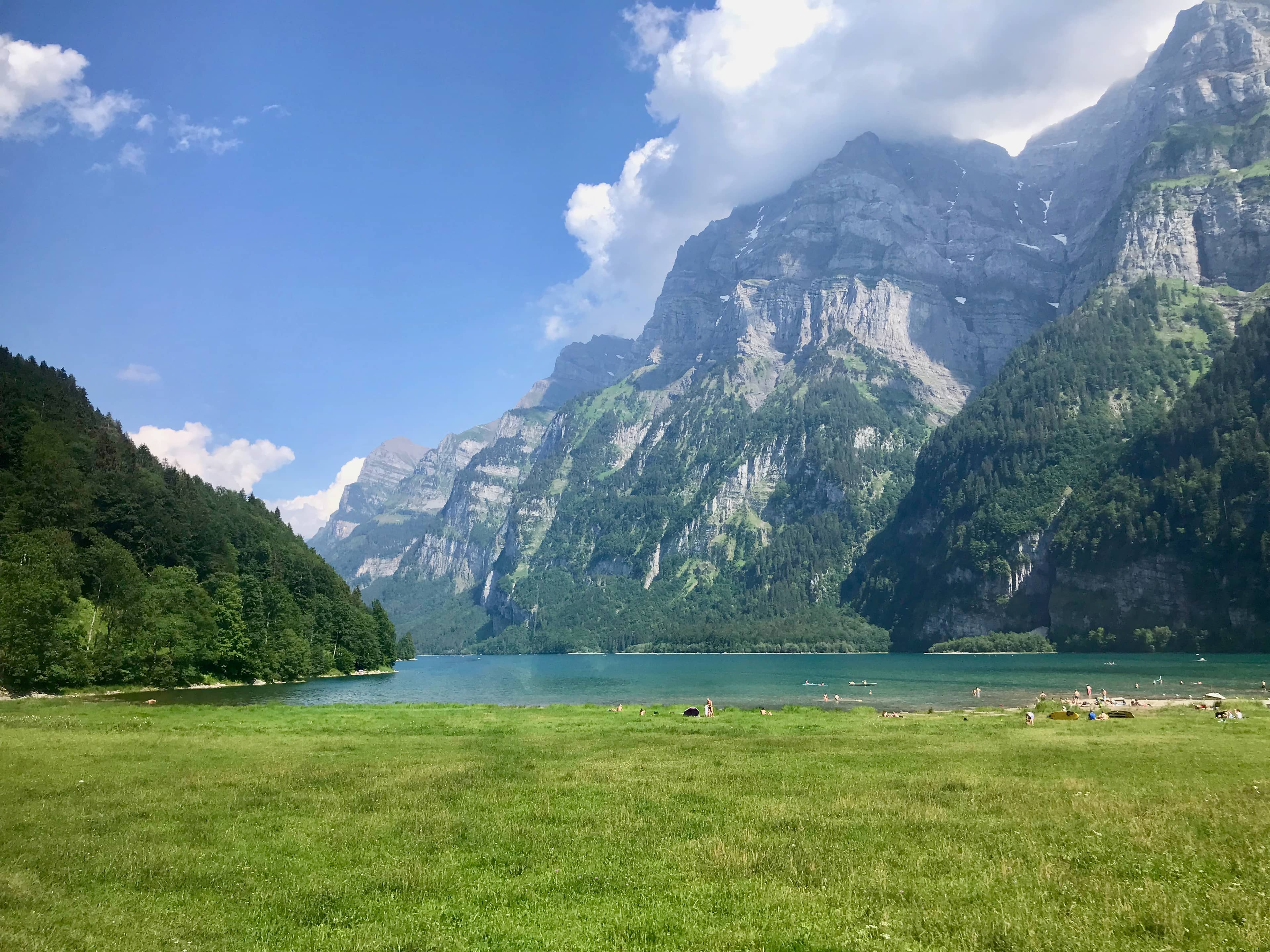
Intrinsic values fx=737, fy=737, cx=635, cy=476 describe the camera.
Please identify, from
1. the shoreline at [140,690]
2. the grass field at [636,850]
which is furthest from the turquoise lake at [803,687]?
the grass field at [636,850]

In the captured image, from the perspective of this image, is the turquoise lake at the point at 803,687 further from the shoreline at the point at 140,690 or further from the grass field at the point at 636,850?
the grass field at the point at 636,850

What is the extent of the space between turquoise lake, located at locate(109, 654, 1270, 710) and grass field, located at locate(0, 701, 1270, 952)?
52.1m

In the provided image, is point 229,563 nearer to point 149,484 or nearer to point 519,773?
point 149,484

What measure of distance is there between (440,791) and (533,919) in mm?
12819

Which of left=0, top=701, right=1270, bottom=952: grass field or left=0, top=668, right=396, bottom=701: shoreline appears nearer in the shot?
left=0, top=701, right=1270, bottom=952: grass field

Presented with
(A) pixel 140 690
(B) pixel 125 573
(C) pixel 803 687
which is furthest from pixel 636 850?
(C) pixel 803 687

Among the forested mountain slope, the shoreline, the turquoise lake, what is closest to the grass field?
the turquoise lake

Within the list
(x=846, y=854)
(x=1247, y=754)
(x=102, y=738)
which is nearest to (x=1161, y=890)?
(x=846, y=854)

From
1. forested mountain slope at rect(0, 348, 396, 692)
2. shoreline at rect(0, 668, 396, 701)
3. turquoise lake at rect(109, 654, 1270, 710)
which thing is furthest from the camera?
turquoise lake at rect(109, 654, 1270, 710)

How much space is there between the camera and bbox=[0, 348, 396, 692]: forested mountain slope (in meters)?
87.2

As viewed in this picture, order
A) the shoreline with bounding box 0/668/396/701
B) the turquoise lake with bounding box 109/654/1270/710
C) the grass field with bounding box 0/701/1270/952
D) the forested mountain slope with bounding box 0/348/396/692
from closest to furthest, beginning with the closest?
the grass field with bounding box 0/701/1270/952 < the shoreline with bounding box 0/668/396/701 < the forested mountain slope with bounding box 0/348/396/692 < the turquoise lake with bounding box 109/654/1270/710

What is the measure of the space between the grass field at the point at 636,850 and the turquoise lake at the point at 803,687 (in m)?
52.1

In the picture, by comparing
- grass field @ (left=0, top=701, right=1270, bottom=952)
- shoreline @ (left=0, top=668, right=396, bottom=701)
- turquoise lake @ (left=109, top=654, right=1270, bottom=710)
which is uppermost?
grass field @ (left=0, top=701, right=1270, bottom=952)

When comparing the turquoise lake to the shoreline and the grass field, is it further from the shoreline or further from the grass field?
the grass field
